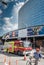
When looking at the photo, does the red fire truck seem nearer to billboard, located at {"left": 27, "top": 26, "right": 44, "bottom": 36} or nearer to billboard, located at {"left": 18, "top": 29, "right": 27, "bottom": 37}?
billboard, located at {"left": 27, "top": 26, "right": 44, "bottom": 36}

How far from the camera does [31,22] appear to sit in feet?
415

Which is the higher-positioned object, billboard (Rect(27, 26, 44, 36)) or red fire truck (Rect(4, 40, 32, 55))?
billboard (Rect(27, 26, 44, 36))

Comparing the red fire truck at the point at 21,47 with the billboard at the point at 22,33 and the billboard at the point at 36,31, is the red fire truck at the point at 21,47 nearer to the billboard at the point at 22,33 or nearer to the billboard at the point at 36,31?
the billboard at the point at 36,31

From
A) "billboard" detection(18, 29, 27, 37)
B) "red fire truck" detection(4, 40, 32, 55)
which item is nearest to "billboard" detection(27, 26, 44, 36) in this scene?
"billboard" detection(18, 29, 27, 37)

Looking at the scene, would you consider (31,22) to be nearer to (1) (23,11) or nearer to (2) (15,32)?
(1) (23,11)

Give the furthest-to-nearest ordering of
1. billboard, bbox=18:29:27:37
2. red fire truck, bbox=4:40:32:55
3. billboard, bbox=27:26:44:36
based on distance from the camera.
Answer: billboard, bbox=18:29:27:37 < billboard, bbox=27:26:44:36 < red fire truck, bbox=4:40:32:55

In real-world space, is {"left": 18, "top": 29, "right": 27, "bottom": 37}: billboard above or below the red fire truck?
above

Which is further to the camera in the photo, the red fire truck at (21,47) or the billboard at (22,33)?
the billboard at (22,33)

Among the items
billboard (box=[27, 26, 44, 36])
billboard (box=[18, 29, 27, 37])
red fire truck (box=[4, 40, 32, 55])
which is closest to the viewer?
red fire truck (box=[4, 40, 32, 55])

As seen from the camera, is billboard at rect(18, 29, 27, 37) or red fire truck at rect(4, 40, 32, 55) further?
billboard at rect(18, 29, 27, 37)

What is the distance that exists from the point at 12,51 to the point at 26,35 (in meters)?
31.6

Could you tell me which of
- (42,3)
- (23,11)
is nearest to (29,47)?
(42,3)

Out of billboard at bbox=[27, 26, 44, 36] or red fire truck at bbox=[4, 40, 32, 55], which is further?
billboard at bbox=[27, 26, 44, 36]

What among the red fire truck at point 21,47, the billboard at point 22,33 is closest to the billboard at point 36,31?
the billboard at point 22,33
